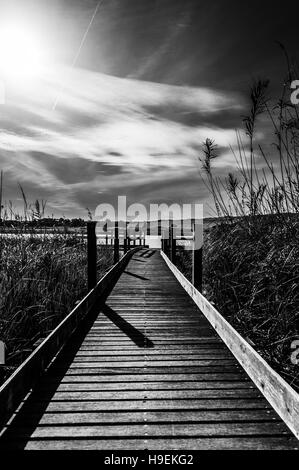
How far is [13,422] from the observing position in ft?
8.59

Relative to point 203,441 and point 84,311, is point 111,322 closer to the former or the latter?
point 84,311

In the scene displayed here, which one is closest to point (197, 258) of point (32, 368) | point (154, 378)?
point (154, 378)

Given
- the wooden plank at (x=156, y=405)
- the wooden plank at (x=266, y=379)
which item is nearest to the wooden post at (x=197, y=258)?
the wooden plank at (x=266, y=379)

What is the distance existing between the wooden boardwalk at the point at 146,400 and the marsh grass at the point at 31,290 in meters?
0.61

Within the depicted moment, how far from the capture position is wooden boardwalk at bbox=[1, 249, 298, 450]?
243 cm

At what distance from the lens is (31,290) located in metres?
5.26

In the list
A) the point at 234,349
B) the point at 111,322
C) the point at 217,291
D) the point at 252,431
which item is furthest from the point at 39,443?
the point at 217,291

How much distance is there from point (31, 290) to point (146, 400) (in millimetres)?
2823

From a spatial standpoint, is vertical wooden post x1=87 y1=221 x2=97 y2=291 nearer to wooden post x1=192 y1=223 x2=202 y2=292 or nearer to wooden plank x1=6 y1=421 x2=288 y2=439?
wooden post x1=192 y1=223 x2=202 y2=292

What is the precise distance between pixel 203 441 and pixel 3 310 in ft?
9.70

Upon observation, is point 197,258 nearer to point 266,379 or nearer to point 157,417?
point 266,379

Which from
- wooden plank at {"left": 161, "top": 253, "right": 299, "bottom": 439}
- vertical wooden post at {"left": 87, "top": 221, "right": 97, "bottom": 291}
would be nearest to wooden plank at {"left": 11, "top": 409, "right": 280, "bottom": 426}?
wooden plank at {"left": 161, "top": 253, "right": 299, "bottom": 439}

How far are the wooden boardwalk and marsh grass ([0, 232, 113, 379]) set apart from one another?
609 mm

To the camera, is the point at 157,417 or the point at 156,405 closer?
the point at 157,417
